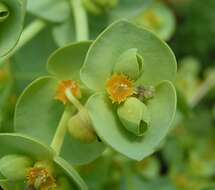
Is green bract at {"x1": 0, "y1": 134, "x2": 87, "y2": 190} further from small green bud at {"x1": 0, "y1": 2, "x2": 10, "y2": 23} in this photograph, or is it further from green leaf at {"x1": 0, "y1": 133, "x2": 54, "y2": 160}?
small green bud at {"x1": 0, "y1": 2, "x2": 10, "y2": 23}

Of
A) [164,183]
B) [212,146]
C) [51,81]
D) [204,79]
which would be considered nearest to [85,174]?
[164,183]

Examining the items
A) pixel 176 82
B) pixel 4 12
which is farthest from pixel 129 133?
pixel 176 82

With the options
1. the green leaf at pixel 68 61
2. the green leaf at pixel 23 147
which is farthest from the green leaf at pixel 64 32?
the green leaf at pixel 23 147

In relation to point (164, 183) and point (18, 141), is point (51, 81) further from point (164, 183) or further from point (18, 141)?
point (164, 183)

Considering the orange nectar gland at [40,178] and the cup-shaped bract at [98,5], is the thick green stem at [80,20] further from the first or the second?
the orange nectar gland at [40,178]

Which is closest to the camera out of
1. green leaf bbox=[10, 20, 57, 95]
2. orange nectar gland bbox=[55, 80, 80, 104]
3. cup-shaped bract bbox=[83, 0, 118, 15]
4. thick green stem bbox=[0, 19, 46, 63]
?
orange nectar gland bbox=[55, 80, 80, 104]

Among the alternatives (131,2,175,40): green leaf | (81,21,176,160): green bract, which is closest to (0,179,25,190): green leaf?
(81,21,176,160): green bract

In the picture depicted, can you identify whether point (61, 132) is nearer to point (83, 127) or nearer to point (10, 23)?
point (83, 127)
